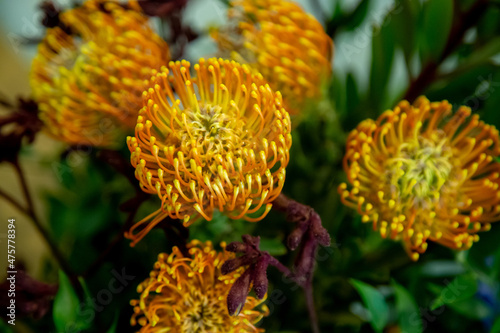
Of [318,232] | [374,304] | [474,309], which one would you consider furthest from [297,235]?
[474,309]

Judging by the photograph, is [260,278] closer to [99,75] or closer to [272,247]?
[272,247]

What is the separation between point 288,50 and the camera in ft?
1.11

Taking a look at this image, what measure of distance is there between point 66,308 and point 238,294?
0.42 ft

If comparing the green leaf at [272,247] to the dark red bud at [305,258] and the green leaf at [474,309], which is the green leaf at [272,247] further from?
the green leaf at [474,309]

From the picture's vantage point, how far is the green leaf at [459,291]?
1.01 feet

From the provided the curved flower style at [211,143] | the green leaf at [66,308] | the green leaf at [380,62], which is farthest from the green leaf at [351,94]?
the green leaf at [66,308]

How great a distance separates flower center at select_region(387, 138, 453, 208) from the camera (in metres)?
0.31

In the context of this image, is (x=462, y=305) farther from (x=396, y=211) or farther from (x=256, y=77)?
(x=256, y=77)

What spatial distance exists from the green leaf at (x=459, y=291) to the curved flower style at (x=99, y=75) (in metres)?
0.24

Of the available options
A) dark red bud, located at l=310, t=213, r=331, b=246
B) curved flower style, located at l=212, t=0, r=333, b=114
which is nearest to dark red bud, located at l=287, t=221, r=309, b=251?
dark red bud, located at l=310, t=213, r=331, b=246

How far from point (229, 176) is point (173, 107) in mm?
50

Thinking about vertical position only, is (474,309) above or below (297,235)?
below

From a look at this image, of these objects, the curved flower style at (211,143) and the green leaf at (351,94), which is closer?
the curved flower style at (211,143)

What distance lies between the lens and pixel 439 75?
0.39 meters
